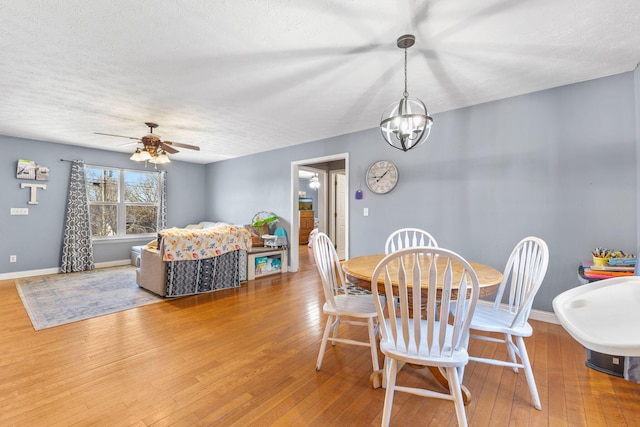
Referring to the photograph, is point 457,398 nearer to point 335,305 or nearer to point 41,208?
point 335,305

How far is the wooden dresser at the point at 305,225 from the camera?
31.0ft

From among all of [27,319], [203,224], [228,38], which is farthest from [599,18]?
[203,224]

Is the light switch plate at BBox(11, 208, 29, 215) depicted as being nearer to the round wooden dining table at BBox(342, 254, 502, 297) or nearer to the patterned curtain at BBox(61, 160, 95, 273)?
the patterned curtain at BBox(61, 160, 95, 273)

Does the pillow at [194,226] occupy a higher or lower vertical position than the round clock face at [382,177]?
lower

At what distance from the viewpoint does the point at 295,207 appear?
5090mm

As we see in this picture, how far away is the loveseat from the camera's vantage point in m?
3.54

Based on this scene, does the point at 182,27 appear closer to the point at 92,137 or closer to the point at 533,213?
the point at 533,213

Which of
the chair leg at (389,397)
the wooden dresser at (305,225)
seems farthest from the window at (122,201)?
the chair leg at (389,397)

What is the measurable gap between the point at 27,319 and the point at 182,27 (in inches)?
130

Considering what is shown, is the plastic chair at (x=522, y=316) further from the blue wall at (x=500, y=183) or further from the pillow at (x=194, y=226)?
the pillow at (x=194, y=226)

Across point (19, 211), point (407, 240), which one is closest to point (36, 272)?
point (19, 211)

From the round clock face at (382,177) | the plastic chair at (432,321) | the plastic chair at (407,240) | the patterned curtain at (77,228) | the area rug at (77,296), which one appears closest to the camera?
the plastic chair at (432,321)

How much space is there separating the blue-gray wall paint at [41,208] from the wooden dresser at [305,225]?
16.3 feet

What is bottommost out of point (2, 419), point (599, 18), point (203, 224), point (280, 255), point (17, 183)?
point (2, 419)
